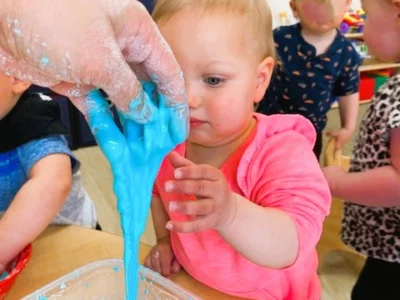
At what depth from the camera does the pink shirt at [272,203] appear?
22.9 inches

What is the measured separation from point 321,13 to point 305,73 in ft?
0.62

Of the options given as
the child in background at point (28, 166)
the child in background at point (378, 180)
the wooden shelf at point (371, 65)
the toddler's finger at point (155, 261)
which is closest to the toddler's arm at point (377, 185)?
the child in background at point (378, 180)

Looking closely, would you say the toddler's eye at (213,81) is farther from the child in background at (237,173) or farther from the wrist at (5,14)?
the wrist at (5,14)

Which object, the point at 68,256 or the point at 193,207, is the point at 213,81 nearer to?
the point at 193,207

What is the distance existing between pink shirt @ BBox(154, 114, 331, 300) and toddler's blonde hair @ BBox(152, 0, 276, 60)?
→ 12 cm

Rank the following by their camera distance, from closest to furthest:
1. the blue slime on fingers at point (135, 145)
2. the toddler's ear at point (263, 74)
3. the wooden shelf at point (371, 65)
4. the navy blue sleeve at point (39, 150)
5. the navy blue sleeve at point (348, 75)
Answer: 1. the blue slime on fingers at point (135, 145)
2. the toddler's ear at point (263, 74)
3. the navy blue sleeve at point (39, 150)
4. the navy blue sleeve at point (348, 75)
5. the wooden shelf at point (371, 65)

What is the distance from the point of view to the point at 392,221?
3.09 feet

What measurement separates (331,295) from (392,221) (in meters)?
0.66

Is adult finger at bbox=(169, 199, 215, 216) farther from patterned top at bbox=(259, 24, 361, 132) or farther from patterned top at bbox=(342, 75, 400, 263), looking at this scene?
patterned top at bbox=(259, 24, 361, 132)

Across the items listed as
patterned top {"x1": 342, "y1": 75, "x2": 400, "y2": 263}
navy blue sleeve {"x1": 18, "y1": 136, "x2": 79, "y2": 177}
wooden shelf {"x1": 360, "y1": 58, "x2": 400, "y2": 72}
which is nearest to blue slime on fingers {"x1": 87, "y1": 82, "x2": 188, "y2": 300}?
navy blue sleeve {"x1": 18, "y1": 136, "x2": 79, "y2": 177}

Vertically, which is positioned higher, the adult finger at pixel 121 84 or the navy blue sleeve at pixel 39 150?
the adult finger at pixel 121 84

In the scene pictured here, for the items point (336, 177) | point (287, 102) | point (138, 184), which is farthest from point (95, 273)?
point (287, 102)

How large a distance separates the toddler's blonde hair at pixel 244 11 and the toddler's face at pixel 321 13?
81 cm

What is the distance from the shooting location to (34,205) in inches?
28.1
